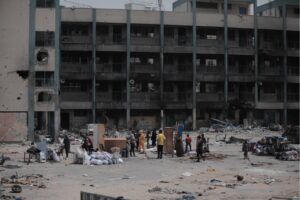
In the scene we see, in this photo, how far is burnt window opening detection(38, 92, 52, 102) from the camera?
47938 millimetres

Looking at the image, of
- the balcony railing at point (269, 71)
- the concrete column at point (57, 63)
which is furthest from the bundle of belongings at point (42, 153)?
the balcony railing at point (269, 71)

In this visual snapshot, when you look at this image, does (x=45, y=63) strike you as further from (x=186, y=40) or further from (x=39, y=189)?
(x=39, y=189)

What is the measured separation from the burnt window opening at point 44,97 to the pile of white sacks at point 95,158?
21776 mm

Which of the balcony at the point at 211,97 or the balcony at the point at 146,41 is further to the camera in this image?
the balcony at the point at 211,97

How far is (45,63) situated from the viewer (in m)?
47.4

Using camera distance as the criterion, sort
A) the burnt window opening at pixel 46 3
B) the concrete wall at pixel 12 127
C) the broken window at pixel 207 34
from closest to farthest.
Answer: the concrete wall at pixel 12 127
the burnt window opening at pixel 46 3
the broken window at pixel 207 34

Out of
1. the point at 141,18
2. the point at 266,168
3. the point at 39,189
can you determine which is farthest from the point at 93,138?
the point at 141,18

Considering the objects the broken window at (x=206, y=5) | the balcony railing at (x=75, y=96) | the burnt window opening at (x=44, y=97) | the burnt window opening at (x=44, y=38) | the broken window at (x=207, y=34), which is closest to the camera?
the burnt window opening at (x=44, y=38)

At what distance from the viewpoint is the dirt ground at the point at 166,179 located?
17.0 metres

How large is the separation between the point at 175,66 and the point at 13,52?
72.6 ft

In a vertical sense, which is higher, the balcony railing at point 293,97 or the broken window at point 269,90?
the broken window at point 269,90

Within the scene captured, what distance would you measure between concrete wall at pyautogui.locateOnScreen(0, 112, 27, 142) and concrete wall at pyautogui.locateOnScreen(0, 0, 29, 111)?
0.64 m

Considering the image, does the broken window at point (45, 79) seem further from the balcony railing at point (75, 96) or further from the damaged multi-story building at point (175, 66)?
the balcony railing at point (75, 96)

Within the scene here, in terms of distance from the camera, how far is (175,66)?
61.8 metres
